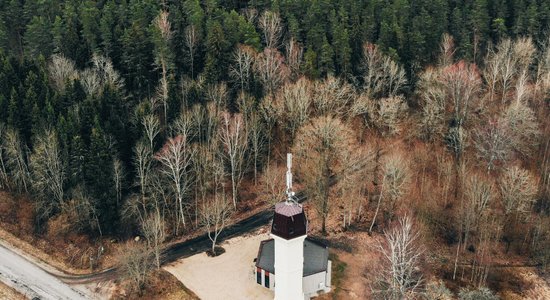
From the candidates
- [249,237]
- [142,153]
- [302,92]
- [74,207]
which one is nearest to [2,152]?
[74,207]

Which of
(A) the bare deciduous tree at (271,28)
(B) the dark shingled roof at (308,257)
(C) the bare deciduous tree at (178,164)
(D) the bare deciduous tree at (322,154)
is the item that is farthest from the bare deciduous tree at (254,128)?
(B) the dark shingled roof at (308,257)

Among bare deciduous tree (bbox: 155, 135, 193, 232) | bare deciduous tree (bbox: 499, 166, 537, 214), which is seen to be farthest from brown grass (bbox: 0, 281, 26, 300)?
bare deciduous tree (bbox: 499, 166, 537, 214)

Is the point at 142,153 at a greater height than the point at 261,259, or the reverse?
the point at 142,153

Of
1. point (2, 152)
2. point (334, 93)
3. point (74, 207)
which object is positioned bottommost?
point (74, 207)

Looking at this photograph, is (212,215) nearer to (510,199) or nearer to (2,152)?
(2,152)

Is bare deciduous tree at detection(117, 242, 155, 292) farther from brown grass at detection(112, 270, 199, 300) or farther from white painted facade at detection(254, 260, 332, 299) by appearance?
white painted facade at detection(254, 260, 332, 299)

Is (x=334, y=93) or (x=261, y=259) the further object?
(x=334, y=93)

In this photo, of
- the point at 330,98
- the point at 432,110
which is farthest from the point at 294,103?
the point at 432,110

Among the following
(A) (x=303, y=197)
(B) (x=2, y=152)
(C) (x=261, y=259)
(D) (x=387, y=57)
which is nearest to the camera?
(C) (x=261, y=259)
